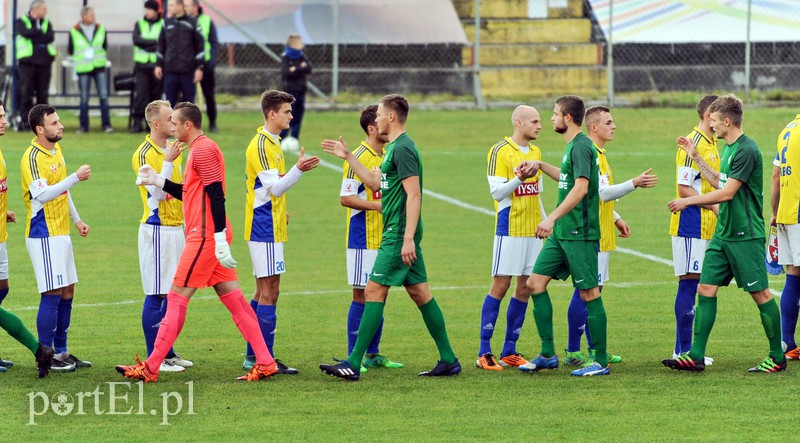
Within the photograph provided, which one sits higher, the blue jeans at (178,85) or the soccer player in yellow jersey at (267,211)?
the blue jeans at (178,85)

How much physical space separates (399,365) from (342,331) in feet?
5.00

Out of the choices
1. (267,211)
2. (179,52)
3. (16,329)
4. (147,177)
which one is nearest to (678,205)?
(267,211)

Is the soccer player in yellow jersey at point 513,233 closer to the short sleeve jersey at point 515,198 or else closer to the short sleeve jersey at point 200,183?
the short sleeve jersey at point 515,198

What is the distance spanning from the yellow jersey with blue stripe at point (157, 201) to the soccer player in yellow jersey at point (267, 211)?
59 cm

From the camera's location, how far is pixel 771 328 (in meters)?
9.59

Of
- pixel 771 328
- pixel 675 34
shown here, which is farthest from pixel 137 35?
pixel 771 328

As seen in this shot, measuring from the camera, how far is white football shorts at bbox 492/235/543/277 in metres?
10.1

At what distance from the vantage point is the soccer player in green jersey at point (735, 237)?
31.3 feet

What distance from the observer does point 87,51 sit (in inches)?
940

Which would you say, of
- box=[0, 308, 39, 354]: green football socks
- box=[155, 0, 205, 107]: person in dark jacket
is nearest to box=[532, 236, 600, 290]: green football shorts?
box=[0, 308, 39, 354]: green football socks

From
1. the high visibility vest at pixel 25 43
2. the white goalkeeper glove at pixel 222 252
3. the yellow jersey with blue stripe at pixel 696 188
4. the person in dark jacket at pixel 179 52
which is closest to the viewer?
the white goalkeeper glove at pixel 222 252

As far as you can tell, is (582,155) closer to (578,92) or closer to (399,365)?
(399,365)

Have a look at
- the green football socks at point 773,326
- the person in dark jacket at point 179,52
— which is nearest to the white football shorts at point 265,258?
the green football socks at point 773,326

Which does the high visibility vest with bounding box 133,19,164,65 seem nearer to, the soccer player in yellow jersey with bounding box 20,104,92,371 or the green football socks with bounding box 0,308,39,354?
the soccer player in yellow jersey with bounding box 20,104,92,371
